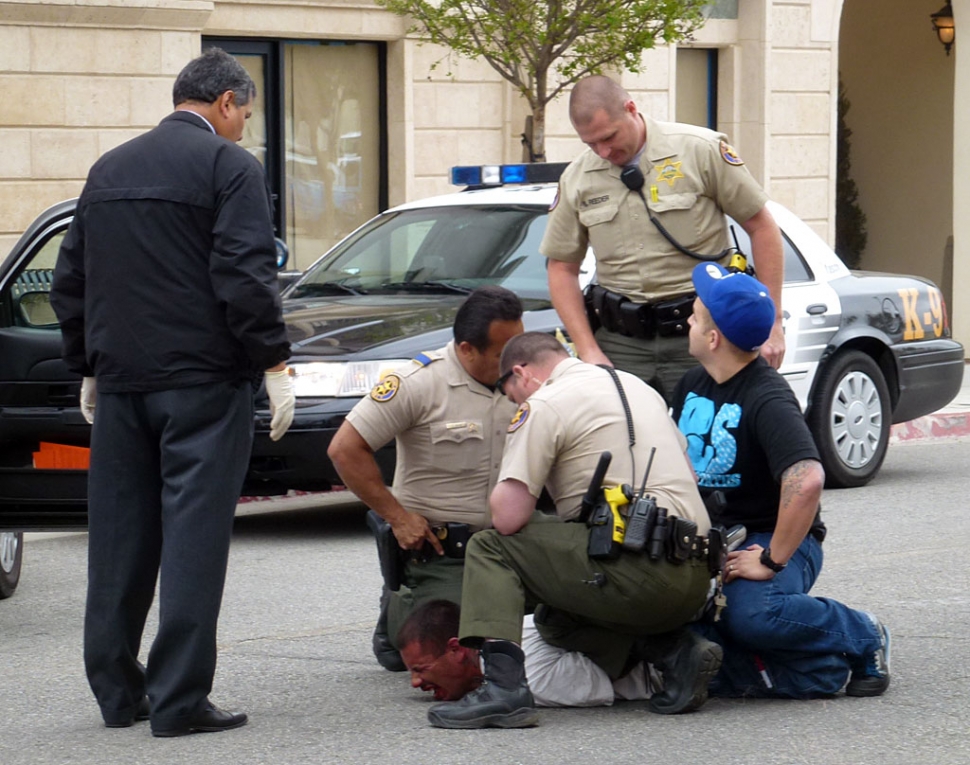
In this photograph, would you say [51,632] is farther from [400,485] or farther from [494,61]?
[494,61]

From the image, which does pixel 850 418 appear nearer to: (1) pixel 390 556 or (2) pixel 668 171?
(2) pixel 668 171

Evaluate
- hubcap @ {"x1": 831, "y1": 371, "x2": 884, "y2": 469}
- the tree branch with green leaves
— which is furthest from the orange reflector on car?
the tree branch with green leaves

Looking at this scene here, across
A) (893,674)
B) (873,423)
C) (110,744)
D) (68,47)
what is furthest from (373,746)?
(68,47)

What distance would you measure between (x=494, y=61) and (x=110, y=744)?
28.7 ft

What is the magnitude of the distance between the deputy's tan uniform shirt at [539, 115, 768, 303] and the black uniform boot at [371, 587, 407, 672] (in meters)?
1.30

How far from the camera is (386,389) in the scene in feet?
16.6

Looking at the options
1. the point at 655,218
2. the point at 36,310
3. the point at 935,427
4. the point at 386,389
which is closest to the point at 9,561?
the point at 36,310

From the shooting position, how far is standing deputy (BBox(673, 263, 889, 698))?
4.65 meters

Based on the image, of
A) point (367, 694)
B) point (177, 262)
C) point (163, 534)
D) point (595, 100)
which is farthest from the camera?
point (595, 100)

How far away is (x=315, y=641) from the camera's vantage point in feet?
18.8

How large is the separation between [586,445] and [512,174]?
4.38 m

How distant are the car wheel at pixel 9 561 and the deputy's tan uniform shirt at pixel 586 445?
2.69m

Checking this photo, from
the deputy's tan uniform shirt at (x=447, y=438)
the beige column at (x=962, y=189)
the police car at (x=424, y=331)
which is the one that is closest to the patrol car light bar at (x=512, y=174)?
the police car at (x=424, y=331)

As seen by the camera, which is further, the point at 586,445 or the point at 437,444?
the point at 437,444
